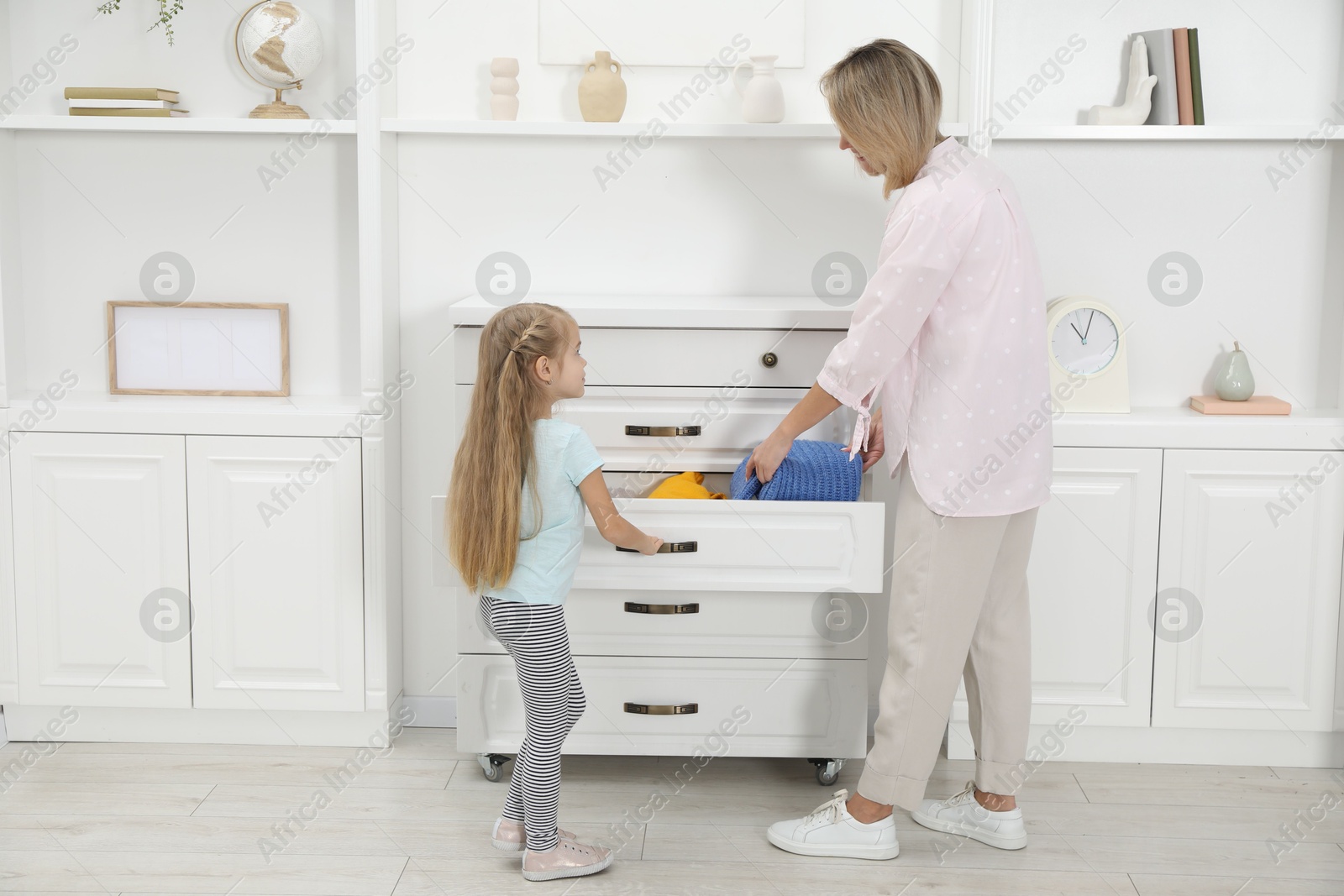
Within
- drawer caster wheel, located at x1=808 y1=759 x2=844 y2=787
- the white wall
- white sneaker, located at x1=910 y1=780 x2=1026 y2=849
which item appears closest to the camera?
white sneaker, located at x1=910 y1=780 x2=1026 y2=849

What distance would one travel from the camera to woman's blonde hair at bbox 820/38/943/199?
1.88 m

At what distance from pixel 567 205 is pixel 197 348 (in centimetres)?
90

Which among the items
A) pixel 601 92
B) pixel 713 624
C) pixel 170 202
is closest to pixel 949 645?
pixel 713 624

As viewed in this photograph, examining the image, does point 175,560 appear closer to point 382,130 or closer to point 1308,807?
point 382,130

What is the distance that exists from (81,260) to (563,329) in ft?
4.61

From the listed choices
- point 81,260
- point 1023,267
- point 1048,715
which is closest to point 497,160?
point 81,260

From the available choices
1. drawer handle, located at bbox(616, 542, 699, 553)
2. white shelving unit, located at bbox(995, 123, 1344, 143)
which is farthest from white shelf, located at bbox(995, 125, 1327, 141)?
drawer handle, located at bbox(616, 542, 699, 553)

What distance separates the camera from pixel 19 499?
245 centimetres

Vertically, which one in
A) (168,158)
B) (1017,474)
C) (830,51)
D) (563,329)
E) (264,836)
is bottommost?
(264,836)

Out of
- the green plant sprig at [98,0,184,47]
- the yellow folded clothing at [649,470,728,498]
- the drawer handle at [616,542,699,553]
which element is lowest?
the drawer handle at [616,542,699,553]

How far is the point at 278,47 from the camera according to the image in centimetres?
242

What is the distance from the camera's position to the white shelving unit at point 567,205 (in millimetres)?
2529

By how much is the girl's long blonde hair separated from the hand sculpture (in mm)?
1327

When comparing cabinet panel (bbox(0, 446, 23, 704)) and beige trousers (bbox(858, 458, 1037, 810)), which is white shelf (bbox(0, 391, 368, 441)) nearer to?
cabinet panel (bbox(0, 446, 23, 704))
